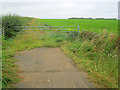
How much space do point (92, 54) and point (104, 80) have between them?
2.36 metres

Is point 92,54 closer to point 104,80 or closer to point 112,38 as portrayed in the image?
point 112,38

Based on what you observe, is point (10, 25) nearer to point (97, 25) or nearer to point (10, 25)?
point (10, 25)

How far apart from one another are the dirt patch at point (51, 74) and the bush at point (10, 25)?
5601 mm

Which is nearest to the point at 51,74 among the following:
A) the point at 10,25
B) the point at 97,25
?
the point at 10,25

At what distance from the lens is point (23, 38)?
9.05 meters

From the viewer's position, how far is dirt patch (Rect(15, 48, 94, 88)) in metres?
3.16

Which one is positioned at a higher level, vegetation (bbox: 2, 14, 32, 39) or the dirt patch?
vegetation (bbox: 2, 14, 32, 39)

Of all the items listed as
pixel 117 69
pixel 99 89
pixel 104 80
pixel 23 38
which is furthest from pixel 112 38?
pixel 23 38

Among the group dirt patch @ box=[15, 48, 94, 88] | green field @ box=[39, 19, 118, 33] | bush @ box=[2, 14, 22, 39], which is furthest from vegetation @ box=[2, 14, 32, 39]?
dirt patch @ box=[15, 48, 94, 88]

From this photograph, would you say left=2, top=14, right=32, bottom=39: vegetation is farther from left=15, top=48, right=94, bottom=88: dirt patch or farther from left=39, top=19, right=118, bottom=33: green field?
left=15, top=48, right=94, bottom=88: dirt patch

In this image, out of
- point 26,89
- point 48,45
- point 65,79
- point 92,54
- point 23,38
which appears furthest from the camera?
point 23,38

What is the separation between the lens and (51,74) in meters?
3.81

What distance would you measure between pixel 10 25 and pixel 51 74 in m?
7.48

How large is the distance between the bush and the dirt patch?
5.60 meters
